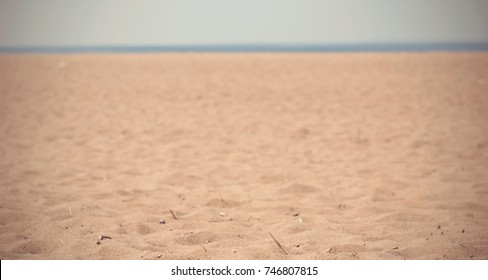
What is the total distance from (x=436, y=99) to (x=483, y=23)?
4.53 metres

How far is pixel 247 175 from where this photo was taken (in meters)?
3.98

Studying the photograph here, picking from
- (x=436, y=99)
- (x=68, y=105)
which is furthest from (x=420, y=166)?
(x=68, y=105)

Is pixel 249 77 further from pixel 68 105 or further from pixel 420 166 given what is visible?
pixel 420 166

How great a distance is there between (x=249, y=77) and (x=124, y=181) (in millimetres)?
8646

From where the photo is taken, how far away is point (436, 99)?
762 centimetres

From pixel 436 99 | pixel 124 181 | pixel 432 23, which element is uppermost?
pixel 436 99

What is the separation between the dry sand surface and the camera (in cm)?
255

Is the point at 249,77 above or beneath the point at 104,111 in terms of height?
above

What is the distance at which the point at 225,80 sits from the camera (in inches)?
451

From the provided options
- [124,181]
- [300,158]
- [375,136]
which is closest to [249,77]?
[375,136]

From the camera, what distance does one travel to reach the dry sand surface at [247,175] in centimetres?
255
